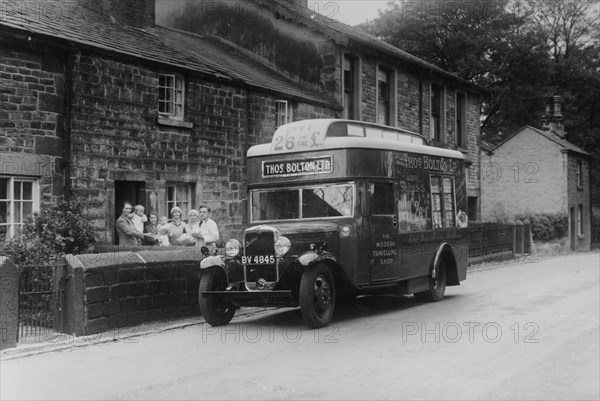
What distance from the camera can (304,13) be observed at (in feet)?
78.9

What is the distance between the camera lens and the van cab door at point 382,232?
10.8 m

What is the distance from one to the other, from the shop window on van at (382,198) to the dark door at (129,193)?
21.4 feet

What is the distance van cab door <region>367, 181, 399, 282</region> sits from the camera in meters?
10.8

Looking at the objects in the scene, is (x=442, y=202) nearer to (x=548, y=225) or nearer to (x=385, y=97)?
(x=385, y=97)

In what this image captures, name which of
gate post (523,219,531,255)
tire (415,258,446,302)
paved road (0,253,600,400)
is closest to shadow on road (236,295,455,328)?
paved road (0,253,600,400)

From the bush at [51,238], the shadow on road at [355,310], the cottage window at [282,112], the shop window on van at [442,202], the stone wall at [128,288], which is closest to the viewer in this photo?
the stone wall at [128,288]

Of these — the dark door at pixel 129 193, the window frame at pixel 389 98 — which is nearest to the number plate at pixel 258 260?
the dark door at pixel 129 193

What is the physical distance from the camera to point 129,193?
1566 cm

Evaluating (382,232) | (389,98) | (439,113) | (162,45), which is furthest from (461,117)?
(382,232)

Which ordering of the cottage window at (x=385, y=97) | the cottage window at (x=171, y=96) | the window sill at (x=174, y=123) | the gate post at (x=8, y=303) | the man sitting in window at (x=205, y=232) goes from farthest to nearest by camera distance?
the cottage window at (x=385, y=97)
the cottage window at (x=171, y=96)
the window sill at (x=174, y=123)
the man sitting in window at (x=205, y=232)
the gate post at (x=8, y=303)

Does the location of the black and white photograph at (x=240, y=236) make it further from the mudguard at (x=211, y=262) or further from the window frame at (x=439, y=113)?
the window frame at (x=439, y=113)

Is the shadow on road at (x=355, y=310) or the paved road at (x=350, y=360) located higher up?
the shadow on road at (x=355, y=310)

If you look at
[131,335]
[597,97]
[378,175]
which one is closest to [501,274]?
[378,175]

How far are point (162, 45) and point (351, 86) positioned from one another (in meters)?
8.48
